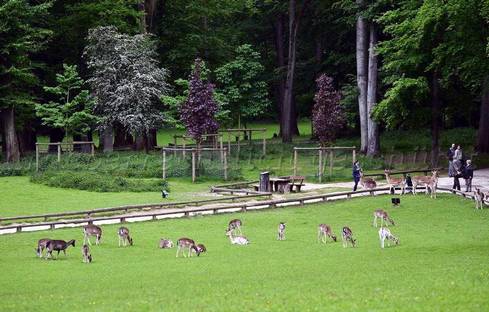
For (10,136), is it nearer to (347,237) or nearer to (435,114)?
(435,114)

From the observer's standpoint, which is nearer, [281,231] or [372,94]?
[281,231]

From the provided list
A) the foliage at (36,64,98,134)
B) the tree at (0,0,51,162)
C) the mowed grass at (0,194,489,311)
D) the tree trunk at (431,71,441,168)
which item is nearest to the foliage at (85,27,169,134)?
the foliage at (36,64,98,134)

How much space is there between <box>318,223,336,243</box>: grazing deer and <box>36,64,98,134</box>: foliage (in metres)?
34.9

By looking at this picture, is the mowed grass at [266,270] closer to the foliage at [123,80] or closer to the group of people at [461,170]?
the group of people at [461,170]

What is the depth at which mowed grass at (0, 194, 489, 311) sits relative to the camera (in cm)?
1959

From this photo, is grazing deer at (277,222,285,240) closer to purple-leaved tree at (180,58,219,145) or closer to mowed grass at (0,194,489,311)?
mowed grass at (0,194,489,311)

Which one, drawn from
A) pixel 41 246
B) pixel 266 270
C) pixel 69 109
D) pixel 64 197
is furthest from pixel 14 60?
pixel 266 270

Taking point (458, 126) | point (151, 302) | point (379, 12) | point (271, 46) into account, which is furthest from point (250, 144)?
point (151, 302)

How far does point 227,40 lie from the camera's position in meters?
85.4

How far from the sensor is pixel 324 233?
3141cm

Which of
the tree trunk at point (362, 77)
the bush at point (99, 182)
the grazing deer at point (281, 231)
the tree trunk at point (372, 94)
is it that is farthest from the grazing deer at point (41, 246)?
the tree trunk at point (362, 77)

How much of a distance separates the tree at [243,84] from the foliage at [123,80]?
915 cm

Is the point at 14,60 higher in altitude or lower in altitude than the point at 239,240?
higher

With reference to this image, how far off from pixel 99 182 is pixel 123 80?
18161 mm
